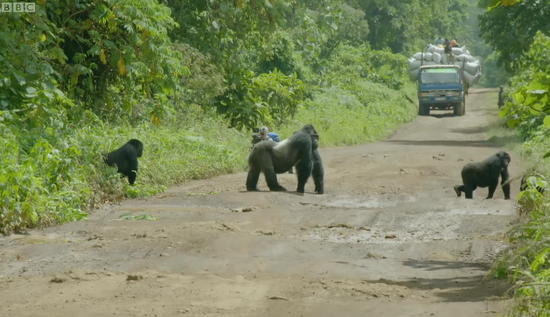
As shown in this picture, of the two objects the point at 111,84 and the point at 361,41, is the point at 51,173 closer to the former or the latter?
the point at 111,84

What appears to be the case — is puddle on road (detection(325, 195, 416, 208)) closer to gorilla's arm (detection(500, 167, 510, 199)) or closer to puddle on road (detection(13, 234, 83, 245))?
gorilla's arm (detection(500, 167, 510, 199))

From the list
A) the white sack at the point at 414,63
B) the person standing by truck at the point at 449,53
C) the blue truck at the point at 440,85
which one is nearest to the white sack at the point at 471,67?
the person standing by truck at the point at 449,53

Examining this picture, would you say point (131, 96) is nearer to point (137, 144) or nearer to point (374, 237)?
point (137, 144)

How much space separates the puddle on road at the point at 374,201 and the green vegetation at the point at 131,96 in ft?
9.42

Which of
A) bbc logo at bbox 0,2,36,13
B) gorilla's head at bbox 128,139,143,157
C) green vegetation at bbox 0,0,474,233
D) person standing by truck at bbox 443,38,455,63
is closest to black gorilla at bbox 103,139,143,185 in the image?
gorilla's head at bbox 128,139,143,157

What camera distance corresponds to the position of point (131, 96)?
18766 millimetres

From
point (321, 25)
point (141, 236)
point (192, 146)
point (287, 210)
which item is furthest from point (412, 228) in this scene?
point (321, 25)

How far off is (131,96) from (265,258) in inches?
403

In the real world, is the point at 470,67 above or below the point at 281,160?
below

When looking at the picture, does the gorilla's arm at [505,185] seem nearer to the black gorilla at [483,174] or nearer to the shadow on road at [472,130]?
the black gorilla at [483,174]

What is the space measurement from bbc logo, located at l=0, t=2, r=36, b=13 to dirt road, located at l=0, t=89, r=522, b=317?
3.33 m

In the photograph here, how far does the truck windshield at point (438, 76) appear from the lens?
42500 millimetres

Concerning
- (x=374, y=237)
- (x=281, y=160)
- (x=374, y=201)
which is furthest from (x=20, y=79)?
(x=374, y=237)

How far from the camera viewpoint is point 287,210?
1280 cm
